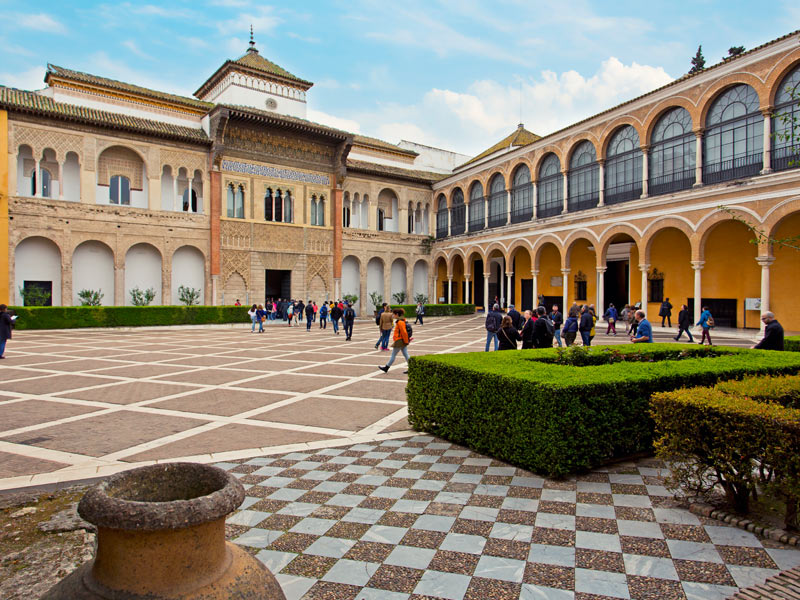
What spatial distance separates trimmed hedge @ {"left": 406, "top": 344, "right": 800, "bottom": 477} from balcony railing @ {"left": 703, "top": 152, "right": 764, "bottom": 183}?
49.9 feet

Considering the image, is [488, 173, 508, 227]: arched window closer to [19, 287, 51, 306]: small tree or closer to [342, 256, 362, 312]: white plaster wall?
[342, 256, 362, 312]: white plaster wall

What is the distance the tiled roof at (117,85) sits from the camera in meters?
25.5

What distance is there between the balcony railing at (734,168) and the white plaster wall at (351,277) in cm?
2206

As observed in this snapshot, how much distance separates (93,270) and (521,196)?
24636 millimetres

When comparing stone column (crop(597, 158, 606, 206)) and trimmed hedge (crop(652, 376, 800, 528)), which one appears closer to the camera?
trimmed hedge (crop(652, 376, 800, 528))

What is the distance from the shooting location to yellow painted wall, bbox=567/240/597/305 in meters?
28.8

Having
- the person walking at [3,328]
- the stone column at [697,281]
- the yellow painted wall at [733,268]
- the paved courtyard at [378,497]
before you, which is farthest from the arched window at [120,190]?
the yellow painted wall at [733,268]

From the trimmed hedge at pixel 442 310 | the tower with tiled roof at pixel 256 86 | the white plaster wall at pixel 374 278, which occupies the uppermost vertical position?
the tower with tiled roof at pixel 256 86

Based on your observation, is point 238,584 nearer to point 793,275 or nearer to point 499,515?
point 499,515

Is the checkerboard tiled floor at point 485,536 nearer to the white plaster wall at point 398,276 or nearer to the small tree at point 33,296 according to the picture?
the small tree at point 33,296

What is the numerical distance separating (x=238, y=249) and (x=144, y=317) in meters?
7.28

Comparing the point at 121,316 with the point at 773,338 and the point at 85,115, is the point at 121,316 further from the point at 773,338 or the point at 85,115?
the point at 773,338

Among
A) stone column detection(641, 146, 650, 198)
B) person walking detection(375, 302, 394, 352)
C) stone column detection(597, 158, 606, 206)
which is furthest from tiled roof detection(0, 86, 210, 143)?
stone column detection(641, 146, 650, 198)

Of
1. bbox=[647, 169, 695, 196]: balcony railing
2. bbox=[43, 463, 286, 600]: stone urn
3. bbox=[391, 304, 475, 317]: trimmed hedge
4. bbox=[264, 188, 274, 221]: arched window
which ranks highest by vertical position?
bbox=[264, 188, 274, 221]: arched window
